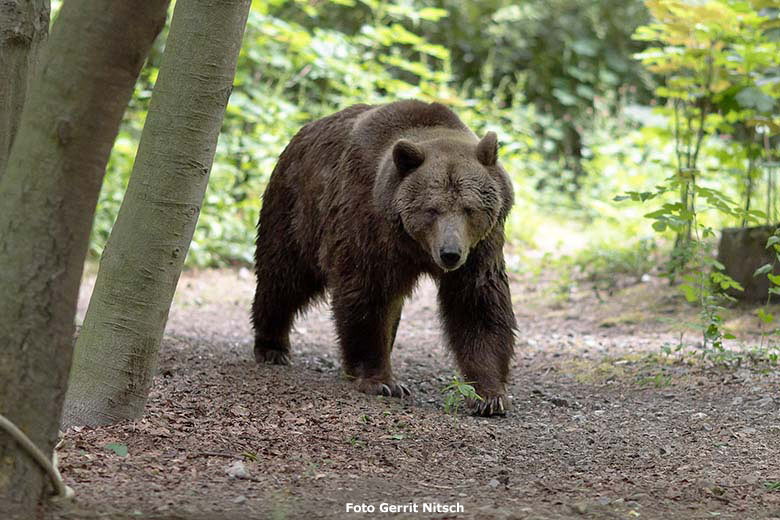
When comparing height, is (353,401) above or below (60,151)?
below

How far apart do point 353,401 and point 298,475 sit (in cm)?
135

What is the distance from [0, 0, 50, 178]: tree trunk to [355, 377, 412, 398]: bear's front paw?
245 cm

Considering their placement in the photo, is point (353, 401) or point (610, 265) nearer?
point (353, 401)

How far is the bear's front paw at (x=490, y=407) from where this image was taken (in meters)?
4.93

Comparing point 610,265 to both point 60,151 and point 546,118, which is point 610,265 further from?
point 60,151

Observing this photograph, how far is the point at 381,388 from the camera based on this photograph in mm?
5207

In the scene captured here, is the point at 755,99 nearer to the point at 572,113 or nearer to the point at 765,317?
the point at 765,317

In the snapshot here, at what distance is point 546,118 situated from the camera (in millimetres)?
15086

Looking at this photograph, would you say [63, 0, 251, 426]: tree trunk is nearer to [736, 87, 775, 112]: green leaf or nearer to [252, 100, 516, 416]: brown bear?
[252, 100, 516, 416]: brown bear

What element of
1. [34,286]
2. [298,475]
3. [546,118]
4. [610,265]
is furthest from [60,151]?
[546,118]

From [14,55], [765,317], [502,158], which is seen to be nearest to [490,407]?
[765,317]

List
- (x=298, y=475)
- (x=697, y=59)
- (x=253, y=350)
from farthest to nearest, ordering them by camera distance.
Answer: (x=697, y=59), (x=253, y=350), (x=298, y=475)

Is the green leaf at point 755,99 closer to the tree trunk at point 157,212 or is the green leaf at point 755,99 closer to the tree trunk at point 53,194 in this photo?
the tree trunk at point 157,212

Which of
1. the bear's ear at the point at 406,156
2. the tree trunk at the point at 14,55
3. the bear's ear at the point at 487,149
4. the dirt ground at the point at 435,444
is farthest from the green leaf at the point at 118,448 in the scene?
the bear's ear at the point at 487,149
